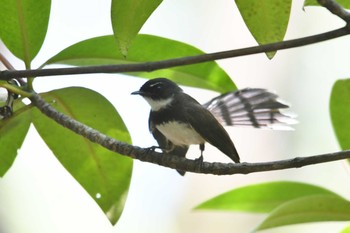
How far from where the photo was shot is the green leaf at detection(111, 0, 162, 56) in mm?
1760

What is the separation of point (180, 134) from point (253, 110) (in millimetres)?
371

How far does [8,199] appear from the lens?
400 centimetres

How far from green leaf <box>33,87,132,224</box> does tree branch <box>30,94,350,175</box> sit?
0.14 m

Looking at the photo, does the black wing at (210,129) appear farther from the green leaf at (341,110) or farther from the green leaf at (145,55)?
the green leaf at (341,110)

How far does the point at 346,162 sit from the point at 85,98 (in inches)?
31.2

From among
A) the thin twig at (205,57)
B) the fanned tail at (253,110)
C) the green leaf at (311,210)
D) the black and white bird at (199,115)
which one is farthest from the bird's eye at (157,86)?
the thin twig at (205,57)

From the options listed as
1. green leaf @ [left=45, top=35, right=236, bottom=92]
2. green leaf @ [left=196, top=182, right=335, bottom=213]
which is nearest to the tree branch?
green leaf @ [left=45, top=35, right=236, bottom=92]

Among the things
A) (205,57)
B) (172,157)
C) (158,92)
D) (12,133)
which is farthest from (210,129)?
(205,57)

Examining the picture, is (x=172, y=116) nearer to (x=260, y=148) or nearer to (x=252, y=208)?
(x=252, y=208)

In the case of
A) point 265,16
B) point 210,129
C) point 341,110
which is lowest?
point 341,110

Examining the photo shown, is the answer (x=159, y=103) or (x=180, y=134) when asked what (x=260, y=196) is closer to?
(x=180, y=134)

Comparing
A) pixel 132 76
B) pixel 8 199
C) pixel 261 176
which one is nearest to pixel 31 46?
pixel 132 76

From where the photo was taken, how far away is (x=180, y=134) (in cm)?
239

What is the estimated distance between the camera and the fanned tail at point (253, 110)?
8.54 ft
